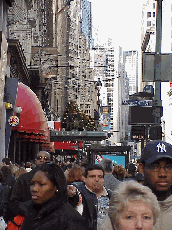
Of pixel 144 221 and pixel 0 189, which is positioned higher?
pixel 144 221

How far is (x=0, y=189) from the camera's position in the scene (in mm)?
7641

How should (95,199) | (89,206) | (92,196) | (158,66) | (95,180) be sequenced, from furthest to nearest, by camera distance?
(158,66)
(95,180)
(92,196)
(95,199)
(89,206)

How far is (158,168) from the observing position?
4.91 m

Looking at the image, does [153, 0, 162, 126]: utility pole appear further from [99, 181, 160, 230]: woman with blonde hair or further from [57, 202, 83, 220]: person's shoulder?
[99, 181, 160, 230]: woman with blonde hair

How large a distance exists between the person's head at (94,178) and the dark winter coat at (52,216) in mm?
2216

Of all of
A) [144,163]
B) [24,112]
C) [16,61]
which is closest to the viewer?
[144,163]

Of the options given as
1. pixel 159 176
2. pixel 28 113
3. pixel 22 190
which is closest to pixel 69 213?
pixel 159 176

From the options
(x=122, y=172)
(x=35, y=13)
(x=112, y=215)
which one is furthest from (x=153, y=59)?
(x=35, y=13)

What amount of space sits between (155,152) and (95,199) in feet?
7.03

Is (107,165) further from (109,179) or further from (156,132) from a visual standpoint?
(156,132)

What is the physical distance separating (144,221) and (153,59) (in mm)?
8649

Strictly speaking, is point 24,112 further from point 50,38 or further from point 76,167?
point 50,38

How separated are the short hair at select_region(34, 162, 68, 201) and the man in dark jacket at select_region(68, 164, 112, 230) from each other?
0.95 meters

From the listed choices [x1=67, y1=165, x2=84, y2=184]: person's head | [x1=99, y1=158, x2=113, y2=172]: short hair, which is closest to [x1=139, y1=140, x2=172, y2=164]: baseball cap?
[x1=67, y1=165, x2=84, y2=184]: person's head
